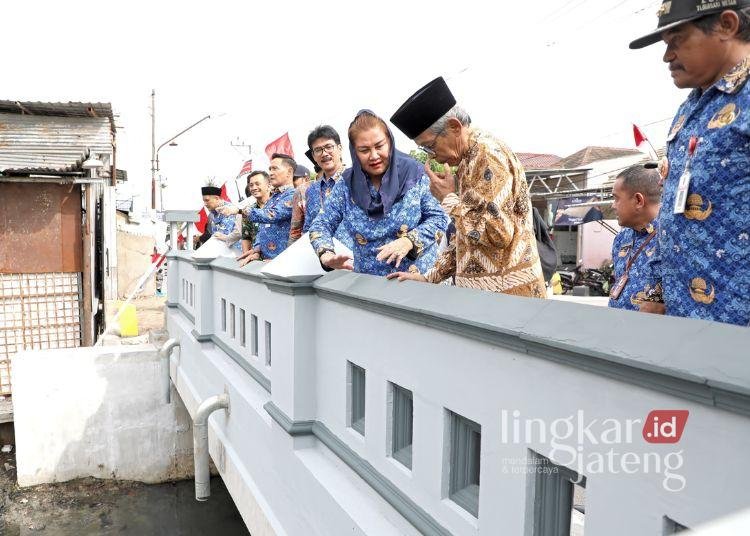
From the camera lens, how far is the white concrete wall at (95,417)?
8078 mm

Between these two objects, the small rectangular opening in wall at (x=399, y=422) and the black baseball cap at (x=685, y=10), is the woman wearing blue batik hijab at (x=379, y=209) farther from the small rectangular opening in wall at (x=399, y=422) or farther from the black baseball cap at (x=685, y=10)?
the black baseball cap at (x=685, y=10)

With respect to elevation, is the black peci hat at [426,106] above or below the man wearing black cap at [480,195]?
above

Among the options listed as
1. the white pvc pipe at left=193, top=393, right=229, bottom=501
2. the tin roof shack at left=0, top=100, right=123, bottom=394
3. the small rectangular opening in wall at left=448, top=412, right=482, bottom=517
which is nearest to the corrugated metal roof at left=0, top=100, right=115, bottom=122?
the tin roof shack at left=0, top=100, right=123, bottom=394

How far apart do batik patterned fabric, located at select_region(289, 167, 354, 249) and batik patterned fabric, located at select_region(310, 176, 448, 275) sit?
65 centimetres

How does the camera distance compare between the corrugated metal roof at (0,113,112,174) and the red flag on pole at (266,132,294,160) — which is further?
the corrugated metal roof at (0,113,112,174)

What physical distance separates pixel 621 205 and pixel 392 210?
1079 millimetres

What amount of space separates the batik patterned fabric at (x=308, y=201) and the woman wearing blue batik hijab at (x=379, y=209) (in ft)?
2.32

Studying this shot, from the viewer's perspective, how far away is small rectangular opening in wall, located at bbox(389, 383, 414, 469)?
7.01 ft

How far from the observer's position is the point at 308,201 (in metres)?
4.11

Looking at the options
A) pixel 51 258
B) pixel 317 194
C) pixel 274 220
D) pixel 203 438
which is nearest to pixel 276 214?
pixel 274 220

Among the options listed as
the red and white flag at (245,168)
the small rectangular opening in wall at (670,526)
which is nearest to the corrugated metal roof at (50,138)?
the red and white flag at (245,168)

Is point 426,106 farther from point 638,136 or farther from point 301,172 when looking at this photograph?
point 638,136

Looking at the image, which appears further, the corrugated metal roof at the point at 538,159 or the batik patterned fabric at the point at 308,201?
the corrugated metal roof at the point at 538,159

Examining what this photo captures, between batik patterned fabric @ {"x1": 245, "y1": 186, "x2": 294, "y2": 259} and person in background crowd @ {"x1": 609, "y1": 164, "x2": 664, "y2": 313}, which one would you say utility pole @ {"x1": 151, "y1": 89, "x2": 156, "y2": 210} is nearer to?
batik patterned fabric @ {"x1": 245, "y1": 186, "x2": 294, "y2": 259}
